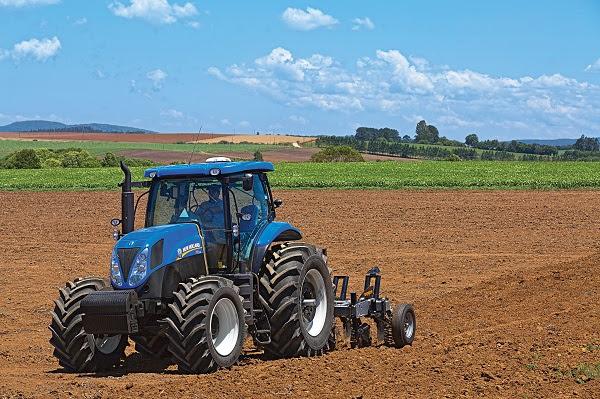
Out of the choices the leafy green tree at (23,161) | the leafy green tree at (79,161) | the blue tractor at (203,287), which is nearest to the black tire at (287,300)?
the blue tractor at (203,287)

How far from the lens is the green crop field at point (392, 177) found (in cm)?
4231

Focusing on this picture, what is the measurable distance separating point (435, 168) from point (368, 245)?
3323 centimetres

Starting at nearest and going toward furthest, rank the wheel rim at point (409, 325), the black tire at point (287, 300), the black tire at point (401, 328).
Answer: the black tire at point (287, 300), the black tire at point (401, 328), the wheel rim at point (409, 325)

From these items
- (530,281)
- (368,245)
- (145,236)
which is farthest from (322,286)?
(368,245)

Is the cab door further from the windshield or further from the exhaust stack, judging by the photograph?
the exhaust stack

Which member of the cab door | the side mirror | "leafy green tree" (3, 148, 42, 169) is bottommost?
"leafy green tree" (3, 148, 42, 169)

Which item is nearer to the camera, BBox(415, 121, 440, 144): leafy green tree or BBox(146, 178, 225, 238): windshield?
BBox(146, 178, 225, 238): windshield

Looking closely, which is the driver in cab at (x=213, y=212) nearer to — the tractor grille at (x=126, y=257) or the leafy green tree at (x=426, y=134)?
the tractor grille at (x=126, y=257)

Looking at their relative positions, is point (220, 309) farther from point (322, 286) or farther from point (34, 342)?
point (34, 342)

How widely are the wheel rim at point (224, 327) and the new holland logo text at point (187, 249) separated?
63 cm

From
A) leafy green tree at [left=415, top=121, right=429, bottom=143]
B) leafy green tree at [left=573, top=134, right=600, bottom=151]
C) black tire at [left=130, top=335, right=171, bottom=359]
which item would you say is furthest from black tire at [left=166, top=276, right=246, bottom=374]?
leafy green tree at [left=415, top=121, right=429, bottom=143]

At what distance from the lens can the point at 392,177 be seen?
47875 mm

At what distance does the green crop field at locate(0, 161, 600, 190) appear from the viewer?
4231cm

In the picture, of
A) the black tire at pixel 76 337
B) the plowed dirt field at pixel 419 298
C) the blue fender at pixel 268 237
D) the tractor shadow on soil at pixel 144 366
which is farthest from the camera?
the blue fender at pixel 268 237
